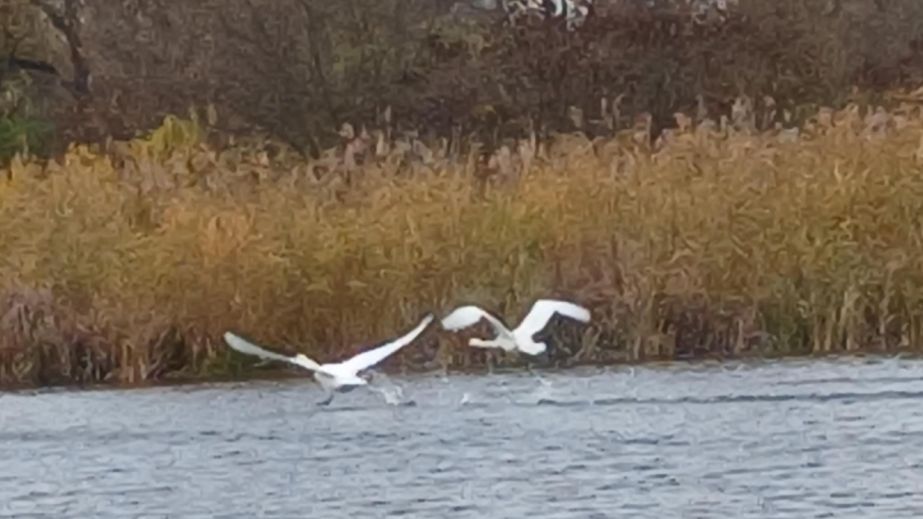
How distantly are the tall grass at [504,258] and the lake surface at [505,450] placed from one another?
2.26 feet

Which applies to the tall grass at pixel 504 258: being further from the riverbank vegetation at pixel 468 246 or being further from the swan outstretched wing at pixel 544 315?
the swan outstretched wing at pixel 544 315

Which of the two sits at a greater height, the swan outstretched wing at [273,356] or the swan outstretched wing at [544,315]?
the swan outstretched wing at [544,315]

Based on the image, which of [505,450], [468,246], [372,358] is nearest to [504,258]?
[468,246]

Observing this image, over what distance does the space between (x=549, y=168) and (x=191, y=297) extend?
43.5 inches

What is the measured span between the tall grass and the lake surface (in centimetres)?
69

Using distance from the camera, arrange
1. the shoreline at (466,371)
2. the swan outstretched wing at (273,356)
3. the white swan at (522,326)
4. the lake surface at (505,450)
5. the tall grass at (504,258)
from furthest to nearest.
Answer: the tall grass at (504,258)
the shoreline at (466,371)
the white swan at (522,326)
the swan outstretched wing at (273,356)
the lake surface at (505,450)

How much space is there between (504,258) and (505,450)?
2.27 meters

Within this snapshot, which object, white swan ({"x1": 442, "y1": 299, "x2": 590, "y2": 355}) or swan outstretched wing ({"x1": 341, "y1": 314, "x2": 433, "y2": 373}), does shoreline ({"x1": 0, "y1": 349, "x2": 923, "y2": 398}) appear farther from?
swan outstretched wing ({"x1": 341, "y1": 314, "x2": 433, "y2": 373})

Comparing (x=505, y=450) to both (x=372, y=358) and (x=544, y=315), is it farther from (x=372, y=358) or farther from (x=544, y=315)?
(x=544, y=315)

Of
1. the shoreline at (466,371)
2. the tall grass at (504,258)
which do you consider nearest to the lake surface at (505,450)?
the shoreline at (466,371)

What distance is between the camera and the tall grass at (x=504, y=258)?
17.4 feet

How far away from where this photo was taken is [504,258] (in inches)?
221

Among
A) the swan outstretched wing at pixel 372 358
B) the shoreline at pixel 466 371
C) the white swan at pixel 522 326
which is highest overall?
the white swan at pixel 522 326

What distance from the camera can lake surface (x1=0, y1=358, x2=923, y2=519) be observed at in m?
2.92
